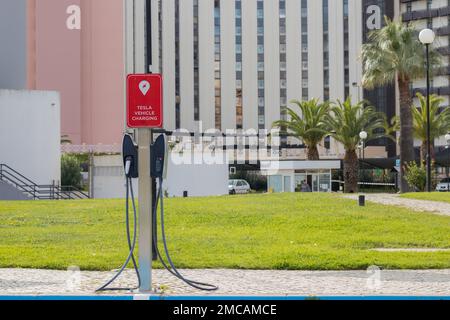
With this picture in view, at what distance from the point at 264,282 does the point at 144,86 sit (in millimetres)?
→ 3176

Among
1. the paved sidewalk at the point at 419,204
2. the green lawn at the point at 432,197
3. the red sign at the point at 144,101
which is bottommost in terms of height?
the paved sidewalk at the point at 419,204

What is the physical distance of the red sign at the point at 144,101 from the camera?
32.3 feet

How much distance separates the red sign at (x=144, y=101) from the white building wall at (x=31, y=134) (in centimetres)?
3275

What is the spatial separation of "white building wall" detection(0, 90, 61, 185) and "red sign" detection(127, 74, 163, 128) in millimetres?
32748

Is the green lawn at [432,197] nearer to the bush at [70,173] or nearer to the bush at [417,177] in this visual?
the bush at [417,177]

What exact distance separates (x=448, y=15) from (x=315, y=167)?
44599mm

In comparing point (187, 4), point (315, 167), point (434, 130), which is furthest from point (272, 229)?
point (187, 4)

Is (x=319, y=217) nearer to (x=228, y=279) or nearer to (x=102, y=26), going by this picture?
(x=228, y=279)

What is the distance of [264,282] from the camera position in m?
10.5

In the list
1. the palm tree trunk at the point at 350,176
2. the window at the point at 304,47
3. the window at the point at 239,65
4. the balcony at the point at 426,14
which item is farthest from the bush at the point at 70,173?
the balcony at the point at 426,14

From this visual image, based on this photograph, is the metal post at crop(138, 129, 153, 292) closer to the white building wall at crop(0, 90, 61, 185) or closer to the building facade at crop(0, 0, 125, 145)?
the white building wall at crop(0, 90, 61, 185)

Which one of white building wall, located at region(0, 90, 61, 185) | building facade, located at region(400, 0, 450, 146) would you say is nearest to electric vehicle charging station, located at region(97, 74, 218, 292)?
white building wall, located at region(0, 90, 61, 185)

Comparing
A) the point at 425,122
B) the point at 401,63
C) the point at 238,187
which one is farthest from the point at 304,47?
the point at 401,63
